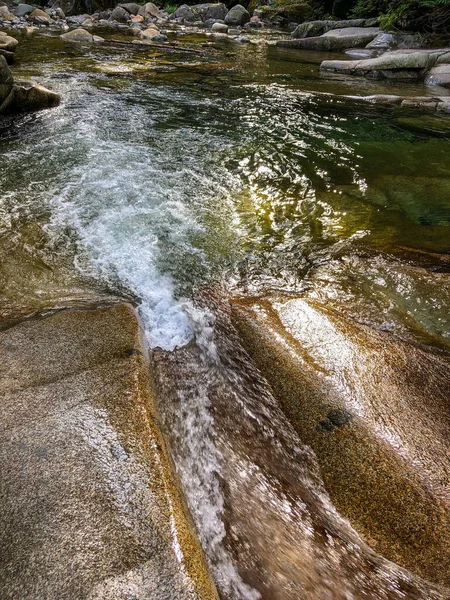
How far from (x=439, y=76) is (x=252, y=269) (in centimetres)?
1402

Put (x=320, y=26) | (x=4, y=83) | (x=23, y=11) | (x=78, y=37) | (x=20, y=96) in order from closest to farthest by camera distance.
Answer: (x=4, y=83) → (x=20, y=96) → (x=78, y=37) → (x=320, y=26) → (x=23, y=11)

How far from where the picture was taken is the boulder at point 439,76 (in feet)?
42.3

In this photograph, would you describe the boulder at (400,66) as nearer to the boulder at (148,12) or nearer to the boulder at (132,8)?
the boulder at (148,12)

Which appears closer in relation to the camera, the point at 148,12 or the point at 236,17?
the point at 236,17

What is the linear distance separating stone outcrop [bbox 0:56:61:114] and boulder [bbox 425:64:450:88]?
1263 centimetres

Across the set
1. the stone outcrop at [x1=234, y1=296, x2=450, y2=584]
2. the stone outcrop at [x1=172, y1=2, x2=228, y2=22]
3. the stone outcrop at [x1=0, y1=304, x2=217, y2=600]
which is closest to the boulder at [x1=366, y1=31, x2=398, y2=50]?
the stone outcrop at [x1=172, y1=2, x2=228, y2=22]

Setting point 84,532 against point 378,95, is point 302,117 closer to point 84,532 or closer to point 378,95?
point 378,95

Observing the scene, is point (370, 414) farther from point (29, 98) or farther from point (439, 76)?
point (439, 76)

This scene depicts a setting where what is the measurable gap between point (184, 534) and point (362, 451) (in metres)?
1.16

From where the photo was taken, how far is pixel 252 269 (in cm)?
386

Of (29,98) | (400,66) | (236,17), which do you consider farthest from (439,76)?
(236,17)

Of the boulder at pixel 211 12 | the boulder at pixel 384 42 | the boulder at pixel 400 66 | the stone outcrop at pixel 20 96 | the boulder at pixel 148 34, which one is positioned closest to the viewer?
the stone outcrop at pixel 20 96

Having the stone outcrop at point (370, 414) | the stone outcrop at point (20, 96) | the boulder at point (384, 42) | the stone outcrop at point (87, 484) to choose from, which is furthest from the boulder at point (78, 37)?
the stone outcrop at point (87, 484)

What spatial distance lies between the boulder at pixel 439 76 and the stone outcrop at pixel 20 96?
1263 centimetres
